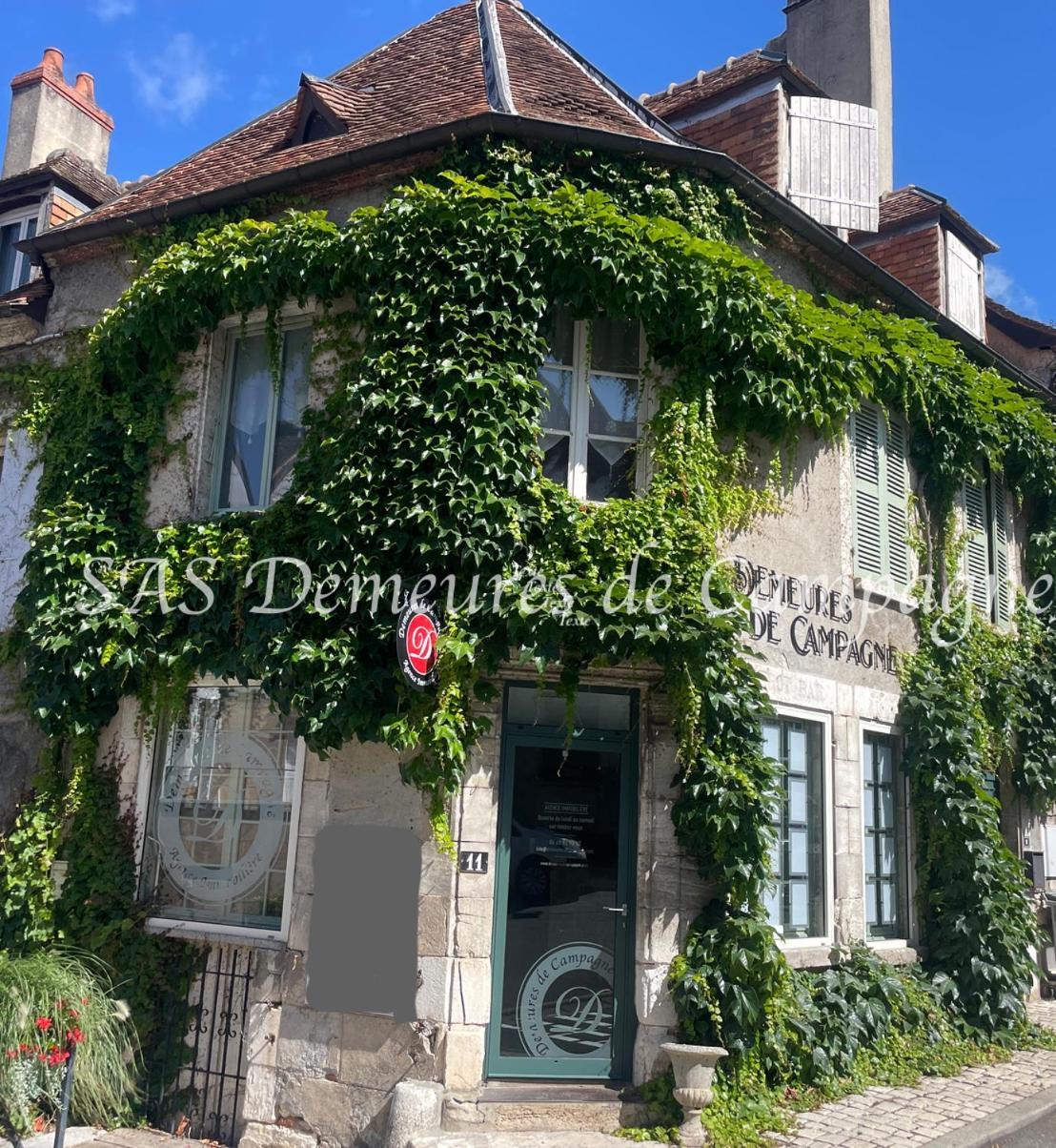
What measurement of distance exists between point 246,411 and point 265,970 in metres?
4.08

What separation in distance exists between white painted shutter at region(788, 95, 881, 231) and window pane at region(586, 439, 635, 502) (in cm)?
374

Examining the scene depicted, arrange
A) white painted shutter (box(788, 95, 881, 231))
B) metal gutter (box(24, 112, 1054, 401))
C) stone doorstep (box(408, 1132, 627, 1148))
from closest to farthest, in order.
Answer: stone doorstep (box(408, 1132, 627, 1148)) → metal gutter (box(24, 112, 1054, 401)) → white painted shutter (box(788, 95, 881, 231))

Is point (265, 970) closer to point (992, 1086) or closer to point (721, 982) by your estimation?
point (721, 982)

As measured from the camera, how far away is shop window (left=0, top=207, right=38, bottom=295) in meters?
11.3

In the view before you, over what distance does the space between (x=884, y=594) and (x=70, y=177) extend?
28.8 feet

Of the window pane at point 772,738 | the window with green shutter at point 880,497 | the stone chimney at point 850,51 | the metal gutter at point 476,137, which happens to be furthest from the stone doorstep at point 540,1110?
the stone chimney at point 850,51

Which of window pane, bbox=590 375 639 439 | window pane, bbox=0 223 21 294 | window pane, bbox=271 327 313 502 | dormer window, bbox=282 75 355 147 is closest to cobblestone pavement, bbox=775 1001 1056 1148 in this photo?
window pane, bbox=590 375 639 439

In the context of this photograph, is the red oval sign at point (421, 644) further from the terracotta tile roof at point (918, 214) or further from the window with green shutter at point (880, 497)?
the terracotta tile roof at point (918, 214)

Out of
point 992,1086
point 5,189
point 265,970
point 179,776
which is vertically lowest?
point 992,1086

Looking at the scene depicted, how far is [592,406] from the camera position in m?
8.05

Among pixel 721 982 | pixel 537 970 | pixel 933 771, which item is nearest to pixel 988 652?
pixel 933 771

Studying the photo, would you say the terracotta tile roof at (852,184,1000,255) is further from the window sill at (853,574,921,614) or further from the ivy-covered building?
the window sill at (853,574,921,614)

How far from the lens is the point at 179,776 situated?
7.96 metres

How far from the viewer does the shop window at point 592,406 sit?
25.9 ft
